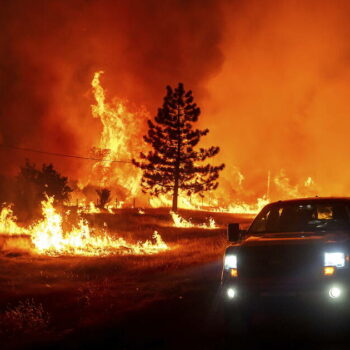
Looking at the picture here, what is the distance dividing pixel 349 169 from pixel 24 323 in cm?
5973

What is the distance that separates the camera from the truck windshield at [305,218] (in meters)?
7.30

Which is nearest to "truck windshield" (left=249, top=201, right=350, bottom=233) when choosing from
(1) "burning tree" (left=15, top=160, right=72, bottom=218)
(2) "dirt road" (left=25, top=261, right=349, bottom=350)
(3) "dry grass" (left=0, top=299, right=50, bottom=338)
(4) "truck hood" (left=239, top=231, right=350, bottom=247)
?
(4) "truck hood" (left=239, top=231, right=350, bottom=247)

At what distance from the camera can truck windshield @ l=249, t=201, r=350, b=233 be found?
7.30 meters

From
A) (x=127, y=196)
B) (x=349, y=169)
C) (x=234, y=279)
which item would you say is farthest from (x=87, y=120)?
(x=234, y=279)

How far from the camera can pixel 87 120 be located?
74.2 m

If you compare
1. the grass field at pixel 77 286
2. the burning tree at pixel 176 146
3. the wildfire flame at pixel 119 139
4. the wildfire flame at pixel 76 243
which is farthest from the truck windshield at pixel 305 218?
the wildfire flame at pixel 119 139

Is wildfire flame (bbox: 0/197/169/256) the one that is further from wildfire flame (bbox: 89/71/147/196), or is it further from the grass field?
wildfire flame (bbox: 89/71/147/196)

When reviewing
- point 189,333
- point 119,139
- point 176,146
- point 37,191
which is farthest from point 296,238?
point 119,139

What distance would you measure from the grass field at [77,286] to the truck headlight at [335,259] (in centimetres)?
370

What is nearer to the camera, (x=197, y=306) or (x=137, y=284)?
(x=197, y=306)

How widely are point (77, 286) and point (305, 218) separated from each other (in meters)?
7.12

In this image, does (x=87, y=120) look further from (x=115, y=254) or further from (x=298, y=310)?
(x=298, y=310)

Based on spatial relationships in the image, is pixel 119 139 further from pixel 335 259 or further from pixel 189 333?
pixel 335 259

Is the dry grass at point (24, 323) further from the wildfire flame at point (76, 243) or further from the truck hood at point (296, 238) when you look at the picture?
the wildfire flame at point (76, 243)
